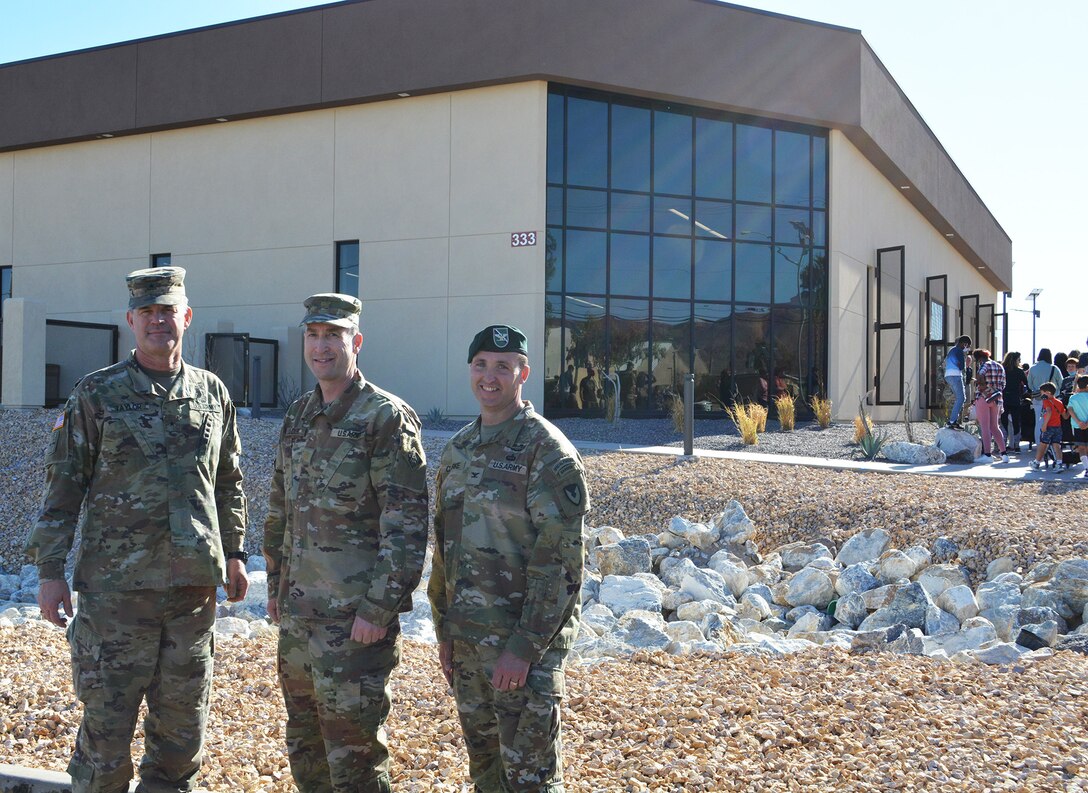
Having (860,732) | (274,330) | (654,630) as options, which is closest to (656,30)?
(274,330)

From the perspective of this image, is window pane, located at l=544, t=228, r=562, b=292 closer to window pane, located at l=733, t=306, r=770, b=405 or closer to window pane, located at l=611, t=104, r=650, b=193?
window pane, located at l=611, t=104, r=650, b=193

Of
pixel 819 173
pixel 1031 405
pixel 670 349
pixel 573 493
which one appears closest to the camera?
pixel 573 493

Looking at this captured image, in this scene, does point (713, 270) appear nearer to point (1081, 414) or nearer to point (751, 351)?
point (751, 351)

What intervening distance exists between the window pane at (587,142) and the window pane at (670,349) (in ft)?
9.43

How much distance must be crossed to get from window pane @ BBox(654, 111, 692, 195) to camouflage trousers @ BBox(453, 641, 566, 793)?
679 inches

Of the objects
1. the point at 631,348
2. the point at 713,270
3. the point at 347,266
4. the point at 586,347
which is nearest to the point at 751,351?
the point at 713,270

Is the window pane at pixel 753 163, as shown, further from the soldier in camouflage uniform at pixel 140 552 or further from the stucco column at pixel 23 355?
the soldier in camouflage uniform at pixel 140 552

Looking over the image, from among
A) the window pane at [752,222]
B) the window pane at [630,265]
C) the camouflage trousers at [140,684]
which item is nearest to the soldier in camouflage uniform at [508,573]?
the camouflage trousers at [140,684]

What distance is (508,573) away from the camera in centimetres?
324

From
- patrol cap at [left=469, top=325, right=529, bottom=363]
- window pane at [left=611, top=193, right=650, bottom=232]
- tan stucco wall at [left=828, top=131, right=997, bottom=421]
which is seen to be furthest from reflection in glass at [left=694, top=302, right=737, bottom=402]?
patrol cap at [left=469, top=325, right=529, bottom=363]

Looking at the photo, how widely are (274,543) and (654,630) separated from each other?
3271 mm

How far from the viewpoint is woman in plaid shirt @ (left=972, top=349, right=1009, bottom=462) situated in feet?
44.6

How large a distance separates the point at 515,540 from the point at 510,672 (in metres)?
0.44

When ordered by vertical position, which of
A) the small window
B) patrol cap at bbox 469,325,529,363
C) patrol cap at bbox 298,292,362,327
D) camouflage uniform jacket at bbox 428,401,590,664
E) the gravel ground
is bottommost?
the gravel ground
